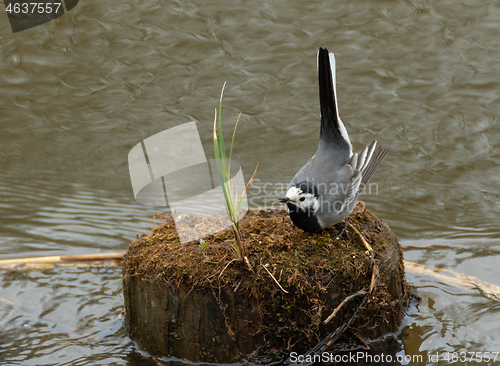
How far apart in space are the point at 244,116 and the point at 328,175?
4971mm

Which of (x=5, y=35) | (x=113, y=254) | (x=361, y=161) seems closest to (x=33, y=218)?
(x=113, y=254)

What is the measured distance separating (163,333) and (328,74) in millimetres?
2646

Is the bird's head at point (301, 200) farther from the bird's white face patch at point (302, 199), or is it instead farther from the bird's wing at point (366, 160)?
the bird's wing at point (366, 160)

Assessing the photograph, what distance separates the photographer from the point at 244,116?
9.43 meters

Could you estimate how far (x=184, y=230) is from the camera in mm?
4590

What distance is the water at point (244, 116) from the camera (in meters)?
5.83

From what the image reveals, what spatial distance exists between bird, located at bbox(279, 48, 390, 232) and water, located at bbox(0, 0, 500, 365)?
140 centimetres

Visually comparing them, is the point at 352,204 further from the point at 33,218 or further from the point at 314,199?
the point at 33,218

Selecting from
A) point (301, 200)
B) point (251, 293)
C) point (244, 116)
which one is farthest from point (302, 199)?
point (244, 116)

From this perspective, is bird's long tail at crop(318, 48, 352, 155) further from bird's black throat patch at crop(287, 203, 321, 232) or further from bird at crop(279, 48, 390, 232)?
bird's black throat patch at crop(287, 203, 321, 232)

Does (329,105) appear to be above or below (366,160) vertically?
above

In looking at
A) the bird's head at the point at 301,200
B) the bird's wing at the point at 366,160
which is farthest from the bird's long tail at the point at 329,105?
the bird's head at the point at 301,200

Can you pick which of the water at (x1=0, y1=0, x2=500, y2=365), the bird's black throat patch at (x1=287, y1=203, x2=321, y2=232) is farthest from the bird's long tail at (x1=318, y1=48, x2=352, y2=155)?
the water at (x1=0, y1=0, x2=500, y2=365)

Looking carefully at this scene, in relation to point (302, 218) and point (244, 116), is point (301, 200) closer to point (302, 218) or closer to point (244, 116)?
point (302, 218)
